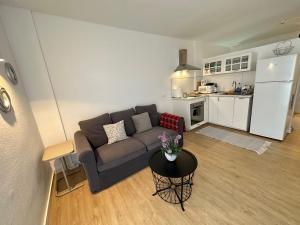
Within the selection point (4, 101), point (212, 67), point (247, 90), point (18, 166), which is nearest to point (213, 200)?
point (18, 166)

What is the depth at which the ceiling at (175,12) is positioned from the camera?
1.91 m

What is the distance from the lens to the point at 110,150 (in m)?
2.08

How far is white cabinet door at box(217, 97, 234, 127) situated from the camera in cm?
347

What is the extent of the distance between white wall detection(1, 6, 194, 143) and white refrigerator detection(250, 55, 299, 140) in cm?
227

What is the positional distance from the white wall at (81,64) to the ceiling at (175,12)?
18cm

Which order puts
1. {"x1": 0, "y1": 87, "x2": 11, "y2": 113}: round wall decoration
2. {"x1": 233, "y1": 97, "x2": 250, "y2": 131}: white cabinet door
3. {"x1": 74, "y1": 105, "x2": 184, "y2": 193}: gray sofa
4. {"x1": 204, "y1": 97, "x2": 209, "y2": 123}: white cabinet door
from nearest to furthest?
{"x1": 0, "y1": 87, "x2": 11, "y2": 113}: round wall decoration → {"x1": 74, "y1": 105, "x2": 184, "y2": 193}: gray sofa → {"x1": 233, "y1": 97, "x2": 250, "y2": 131}: white cabinet door → {"x1": 204, "y1": 97, "x2": 209, "y2": 123}: white cabinet door

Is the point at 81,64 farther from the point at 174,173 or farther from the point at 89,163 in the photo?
the point at 174,173

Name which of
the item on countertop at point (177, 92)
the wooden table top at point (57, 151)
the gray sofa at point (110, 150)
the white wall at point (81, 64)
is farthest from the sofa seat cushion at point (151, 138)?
the item on countertop at point (177, 92)

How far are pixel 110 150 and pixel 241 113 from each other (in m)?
3.14

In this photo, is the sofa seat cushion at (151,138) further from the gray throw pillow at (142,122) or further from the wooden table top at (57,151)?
the wooden table top at (57,151)

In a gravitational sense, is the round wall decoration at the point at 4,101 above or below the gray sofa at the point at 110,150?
above

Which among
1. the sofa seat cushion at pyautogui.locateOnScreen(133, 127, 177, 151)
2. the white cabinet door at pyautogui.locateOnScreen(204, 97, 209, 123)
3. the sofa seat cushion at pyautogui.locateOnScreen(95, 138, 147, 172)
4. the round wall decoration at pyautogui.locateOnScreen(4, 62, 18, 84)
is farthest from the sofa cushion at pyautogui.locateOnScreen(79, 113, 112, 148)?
the white cabinet door at pyautogui.locateOnScreen(204, 97, 209, 123)

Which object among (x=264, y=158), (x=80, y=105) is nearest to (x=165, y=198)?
(x=264, y=158)

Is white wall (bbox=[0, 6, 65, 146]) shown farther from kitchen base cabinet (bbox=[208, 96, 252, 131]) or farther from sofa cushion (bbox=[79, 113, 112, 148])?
kitchen base cabinet (bbox=[208, 96, 252, 131])
